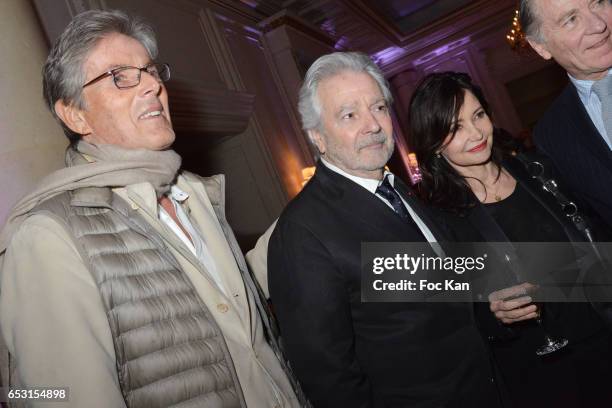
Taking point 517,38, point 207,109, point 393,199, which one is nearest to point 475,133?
point 393,199

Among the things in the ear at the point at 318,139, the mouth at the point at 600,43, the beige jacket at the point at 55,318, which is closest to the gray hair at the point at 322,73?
the ear at the point at 318,139

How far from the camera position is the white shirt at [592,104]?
1.86m

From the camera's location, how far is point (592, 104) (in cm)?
189

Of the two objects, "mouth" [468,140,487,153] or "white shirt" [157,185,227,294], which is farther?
"mouth" [468,140,487,153]

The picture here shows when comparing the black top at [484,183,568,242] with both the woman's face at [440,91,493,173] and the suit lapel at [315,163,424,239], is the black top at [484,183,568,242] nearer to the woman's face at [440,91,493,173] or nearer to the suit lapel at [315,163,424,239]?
the woman's face at [440,91,493,173]

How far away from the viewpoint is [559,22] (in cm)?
181

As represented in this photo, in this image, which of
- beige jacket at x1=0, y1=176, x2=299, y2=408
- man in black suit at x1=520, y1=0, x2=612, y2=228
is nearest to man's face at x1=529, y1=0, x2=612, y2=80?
man in black suit at x1=520, y1=0, x2=612, y2=228

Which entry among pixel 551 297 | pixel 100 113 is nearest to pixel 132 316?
pixel 100 113

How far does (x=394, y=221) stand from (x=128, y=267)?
1036mm

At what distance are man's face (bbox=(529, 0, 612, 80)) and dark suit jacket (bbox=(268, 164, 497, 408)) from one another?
1179 millimetres

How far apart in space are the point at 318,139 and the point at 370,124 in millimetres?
262

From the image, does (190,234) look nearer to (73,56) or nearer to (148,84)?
(148,84)

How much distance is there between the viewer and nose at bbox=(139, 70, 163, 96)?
1.43 metres

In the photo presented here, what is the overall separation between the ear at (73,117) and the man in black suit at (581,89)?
2.02 m
